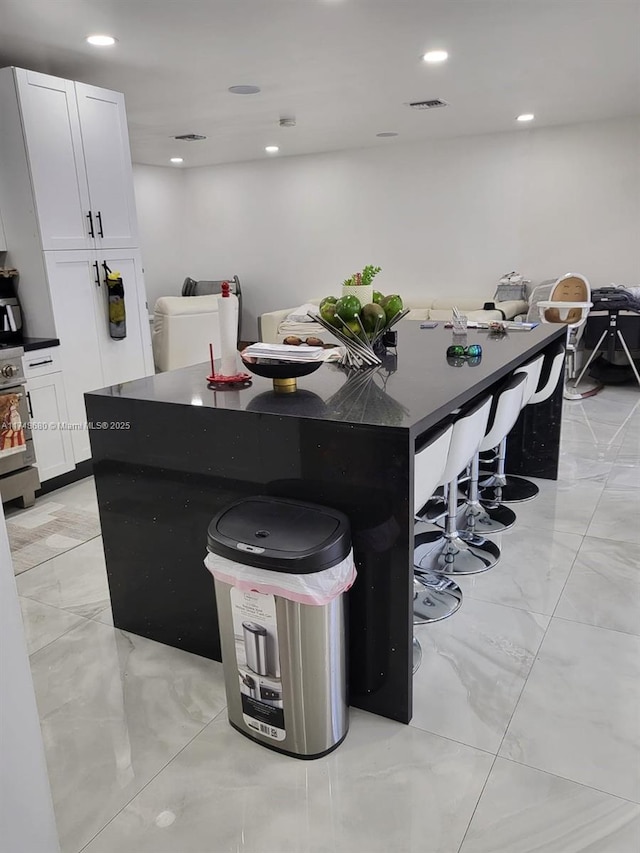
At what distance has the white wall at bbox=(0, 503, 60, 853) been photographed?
1.01 m

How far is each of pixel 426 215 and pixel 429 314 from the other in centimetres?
144

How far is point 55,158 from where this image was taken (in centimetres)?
378

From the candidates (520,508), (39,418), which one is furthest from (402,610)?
(39,418)

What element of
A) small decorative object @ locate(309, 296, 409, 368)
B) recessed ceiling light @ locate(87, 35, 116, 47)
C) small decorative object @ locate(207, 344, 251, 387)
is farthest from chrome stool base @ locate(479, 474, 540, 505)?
recessed ceiling light @ locate(87, 35, 116, 47)

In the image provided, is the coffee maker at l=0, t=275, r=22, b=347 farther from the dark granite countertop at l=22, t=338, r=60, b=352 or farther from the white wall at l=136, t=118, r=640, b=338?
the white wall at l=136, t=118, r=640, b=338

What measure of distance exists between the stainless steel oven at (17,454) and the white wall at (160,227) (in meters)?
5.83

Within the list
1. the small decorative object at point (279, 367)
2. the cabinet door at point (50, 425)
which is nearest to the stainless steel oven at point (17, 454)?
the cabinet door at point (50, 425)

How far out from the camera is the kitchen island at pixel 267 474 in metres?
1.78

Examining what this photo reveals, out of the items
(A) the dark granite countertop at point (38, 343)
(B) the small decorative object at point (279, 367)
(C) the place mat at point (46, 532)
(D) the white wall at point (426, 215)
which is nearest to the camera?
(B) the small decorative object at point (279, 367)

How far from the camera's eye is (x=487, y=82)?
4.79m

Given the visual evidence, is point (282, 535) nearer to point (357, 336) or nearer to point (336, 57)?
point (357, 336)

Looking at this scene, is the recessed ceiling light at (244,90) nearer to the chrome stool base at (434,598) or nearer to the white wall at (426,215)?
the white wall at (426,215)

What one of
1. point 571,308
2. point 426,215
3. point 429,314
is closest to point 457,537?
point 571,308

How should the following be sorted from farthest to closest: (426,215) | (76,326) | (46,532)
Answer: (426,215) < (76,326) < (46,532)
